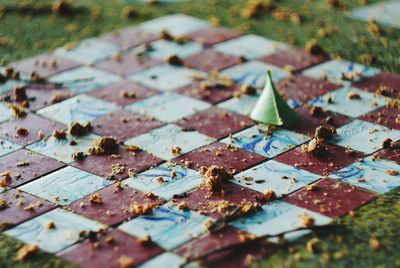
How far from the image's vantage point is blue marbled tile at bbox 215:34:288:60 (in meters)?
3.63

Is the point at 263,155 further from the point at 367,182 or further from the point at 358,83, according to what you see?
the point at 358,83

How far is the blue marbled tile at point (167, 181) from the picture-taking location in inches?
96.7

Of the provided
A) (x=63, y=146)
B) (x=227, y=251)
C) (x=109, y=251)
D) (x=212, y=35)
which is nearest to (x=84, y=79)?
(x=63, y=146)

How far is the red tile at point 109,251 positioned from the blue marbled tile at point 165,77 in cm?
120

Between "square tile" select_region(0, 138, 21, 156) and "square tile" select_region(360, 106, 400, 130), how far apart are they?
129 centimetres

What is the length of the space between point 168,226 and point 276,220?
315 millimetres

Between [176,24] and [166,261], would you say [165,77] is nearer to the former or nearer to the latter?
[176,24]

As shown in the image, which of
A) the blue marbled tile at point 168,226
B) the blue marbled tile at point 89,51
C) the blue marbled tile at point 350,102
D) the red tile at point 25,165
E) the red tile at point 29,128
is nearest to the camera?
the blue marbled tile at point 168,226

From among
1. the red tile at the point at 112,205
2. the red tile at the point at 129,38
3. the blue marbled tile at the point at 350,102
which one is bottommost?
the red tile at the point at 112,205

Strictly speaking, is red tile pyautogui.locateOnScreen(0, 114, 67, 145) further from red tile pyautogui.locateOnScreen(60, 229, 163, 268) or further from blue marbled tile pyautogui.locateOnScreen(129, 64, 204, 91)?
red tile pyautogui.locateOnScreen(60, 229, 163, 268)

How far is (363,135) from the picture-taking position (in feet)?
9.18

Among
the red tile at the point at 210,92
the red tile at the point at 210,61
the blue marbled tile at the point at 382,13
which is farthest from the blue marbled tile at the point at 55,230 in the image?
the blue marbled tile at the point at 382,13

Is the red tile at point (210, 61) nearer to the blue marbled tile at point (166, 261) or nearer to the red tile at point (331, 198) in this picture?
the red tile at point (331, 198)

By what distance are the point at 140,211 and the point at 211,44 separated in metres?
1.60
